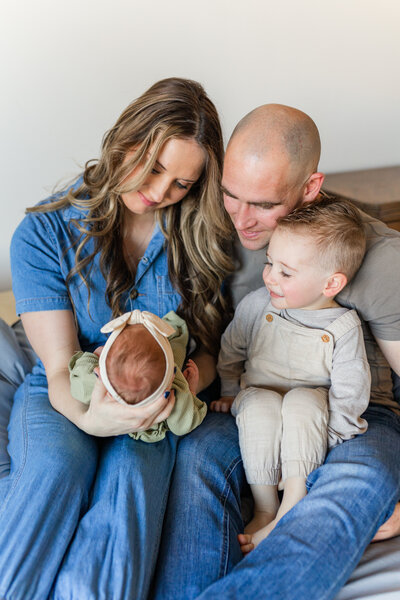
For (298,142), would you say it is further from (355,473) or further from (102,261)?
(355,473)

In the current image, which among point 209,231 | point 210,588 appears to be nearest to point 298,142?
point 209,231

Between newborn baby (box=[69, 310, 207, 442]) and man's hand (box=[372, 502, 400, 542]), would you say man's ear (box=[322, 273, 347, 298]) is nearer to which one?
newborn baby (box=[69, 310, 207, 442])

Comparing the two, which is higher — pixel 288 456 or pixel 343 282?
pixel 343 282

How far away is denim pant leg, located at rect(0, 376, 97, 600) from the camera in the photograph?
1.19 metres

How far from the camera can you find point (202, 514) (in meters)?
1.37

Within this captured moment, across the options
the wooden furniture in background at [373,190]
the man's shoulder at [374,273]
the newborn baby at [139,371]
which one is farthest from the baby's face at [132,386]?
the wooden furniture in background at [373,190]

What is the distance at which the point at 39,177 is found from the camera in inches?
97.1

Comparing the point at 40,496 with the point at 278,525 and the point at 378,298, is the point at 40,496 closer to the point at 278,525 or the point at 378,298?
the point at 278,525

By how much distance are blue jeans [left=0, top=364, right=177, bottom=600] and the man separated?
8 centimetres

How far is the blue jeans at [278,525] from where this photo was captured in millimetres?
1146

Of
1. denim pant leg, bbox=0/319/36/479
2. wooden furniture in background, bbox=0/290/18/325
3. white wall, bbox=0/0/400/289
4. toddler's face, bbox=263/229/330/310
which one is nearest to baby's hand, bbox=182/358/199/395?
toddler's face, bbox=263/229/330/310

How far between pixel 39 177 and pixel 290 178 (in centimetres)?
135

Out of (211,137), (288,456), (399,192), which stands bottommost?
(288,456)

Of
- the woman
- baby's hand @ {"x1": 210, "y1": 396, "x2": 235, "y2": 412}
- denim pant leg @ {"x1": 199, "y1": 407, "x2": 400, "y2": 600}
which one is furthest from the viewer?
baby's hand @ {"x1": 210, "y1": 396, "x2": 235, "y2": 412}
